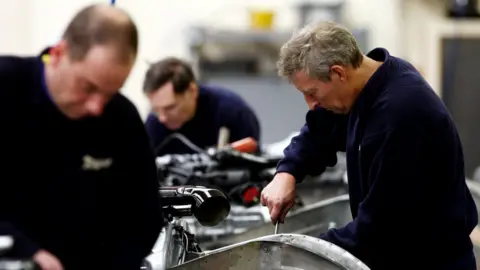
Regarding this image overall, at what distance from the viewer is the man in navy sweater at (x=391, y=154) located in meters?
1.41

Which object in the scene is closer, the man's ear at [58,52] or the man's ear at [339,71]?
the man's ear at [58,52]

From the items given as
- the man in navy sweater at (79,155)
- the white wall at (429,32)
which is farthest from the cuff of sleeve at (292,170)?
the white wall at (429,32)

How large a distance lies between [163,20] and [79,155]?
3.30 m

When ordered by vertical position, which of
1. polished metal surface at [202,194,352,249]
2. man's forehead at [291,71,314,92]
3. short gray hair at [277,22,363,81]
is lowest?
polished metal surface at [202,194,352,249]

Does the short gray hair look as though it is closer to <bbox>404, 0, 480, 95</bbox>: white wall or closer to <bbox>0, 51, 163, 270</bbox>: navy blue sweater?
<bbox>0, 51, 163, 270</bbox>: navy blue sweater

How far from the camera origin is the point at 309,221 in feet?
6.54

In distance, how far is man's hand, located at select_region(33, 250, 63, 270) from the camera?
1.00 meters

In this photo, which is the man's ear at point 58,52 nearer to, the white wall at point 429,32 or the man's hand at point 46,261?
the man's hand at point 46,261

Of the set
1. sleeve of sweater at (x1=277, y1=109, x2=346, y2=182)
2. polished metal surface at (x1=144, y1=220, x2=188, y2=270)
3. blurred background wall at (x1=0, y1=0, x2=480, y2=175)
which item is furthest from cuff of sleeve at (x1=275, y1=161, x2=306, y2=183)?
blurred background wall at (x1=0, y1=0, x2=480, y2=175)

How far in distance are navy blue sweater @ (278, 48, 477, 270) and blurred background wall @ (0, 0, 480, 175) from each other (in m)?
2.59

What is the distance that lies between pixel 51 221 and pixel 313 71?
651 millimetres

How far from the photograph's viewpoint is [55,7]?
4094 millimetres

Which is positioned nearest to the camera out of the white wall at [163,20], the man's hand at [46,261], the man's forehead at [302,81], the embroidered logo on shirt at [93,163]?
the man's hand at [46,261]

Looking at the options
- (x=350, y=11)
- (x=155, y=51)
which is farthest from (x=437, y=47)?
(x=155, y=51)
